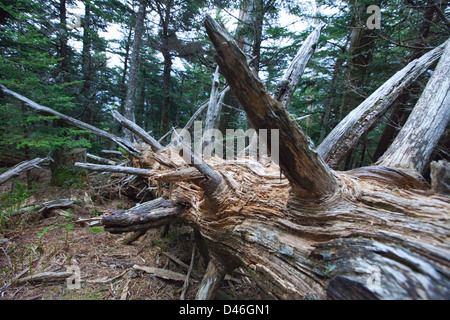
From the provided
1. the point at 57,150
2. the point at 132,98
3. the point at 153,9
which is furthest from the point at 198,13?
the point at 57,150

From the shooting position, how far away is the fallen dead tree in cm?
86

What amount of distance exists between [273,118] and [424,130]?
1.96m

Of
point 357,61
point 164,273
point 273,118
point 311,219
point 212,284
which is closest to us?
point 273,118

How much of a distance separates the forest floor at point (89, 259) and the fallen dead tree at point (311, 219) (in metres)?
0.65

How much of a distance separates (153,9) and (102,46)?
372cm

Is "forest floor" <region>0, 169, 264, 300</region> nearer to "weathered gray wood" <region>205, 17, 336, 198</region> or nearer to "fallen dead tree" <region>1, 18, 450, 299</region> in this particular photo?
"fallen dead tree" <region>1, 18, 450, 299</region>

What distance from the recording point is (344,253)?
1018mm

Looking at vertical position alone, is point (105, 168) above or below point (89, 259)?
above

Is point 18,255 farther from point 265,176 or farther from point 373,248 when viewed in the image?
point 373,248

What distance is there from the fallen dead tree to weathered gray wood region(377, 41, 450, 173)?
16 mm

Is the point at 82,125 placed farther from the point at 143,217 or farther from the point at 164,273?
the point at 164,273

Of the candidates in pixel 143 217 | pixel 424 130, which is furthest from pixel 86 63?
pixel 424 130

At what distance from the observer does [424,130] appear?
6.25 feet

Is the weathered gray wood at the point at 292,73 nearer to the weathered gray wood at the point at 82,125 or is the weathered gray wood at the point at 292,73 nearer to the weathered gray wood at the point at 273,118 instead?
the weathered gray wood at the point at 273,118
